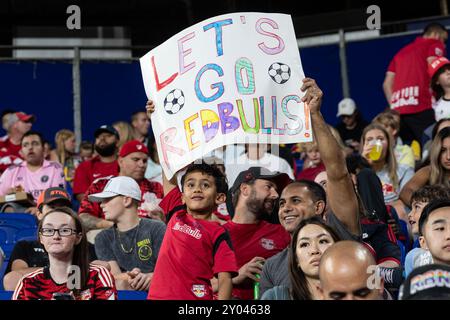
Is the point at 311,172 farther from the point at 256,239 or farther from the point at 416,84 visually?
the point at 256,239

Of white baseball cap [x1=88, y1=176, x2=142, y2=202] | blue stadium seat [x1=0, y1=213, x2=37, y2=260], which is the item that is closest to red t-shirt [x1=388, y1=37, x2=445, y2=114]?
white baseball cap [x1=88, y1=176, x2=142, y2=202]

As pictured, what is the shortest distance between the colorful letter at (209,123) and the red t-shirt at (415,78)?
5.09m

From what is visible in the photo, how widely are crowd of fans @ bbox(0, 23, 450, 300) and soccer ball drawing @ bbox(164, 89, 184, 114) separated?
0.12 metres

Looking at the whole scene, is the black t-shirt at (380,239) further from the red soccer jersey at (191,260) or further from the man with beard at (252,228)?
the red soccer jersey at (191,260)

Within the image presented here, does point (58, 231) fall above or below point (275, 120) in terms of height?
below

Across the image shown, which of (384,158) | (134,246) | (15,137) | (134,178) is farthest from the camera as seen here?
(15,137)

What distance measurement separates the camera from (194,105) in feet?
18.4

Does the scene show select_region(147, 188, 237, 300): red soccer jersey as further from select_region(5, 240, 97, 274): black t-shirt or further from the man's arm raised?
select_region(5, 240, 97, 274): black t-shirt

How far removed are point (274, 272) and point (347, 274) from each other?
154cm

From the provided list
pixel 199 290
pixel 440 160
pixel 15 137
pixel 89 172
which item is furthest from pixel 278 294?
pixel 15 137

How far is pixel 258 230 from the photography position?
592cm

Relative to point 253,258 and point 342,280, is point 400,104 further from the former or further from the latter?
point 342,280

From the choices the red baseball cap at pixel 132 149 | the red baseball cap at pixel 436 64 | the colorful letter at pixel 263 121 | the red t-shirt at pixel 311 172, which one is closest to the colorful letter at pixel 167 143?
the colorful letter at pixel 263 121

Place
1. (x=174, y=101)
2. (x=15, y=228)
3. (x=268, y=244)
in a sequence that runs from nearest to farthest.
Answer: (x=174, y=101), (x=268, y=244), (x=15, y=228)
